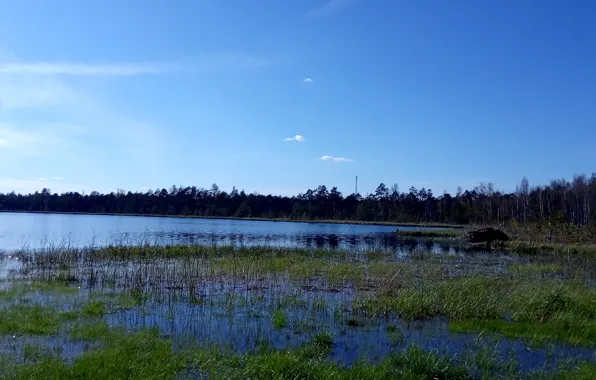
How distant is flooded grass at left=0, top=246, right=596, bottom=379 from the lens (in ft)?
29.5

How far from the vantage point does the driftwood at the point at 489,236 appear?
172 feet

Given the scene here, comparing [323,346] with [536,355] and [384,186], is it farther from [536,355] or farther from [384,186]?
[384,186]

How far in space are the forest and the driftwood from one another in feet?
150

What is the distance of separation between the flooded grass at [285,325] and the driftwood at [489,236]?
3365 cm

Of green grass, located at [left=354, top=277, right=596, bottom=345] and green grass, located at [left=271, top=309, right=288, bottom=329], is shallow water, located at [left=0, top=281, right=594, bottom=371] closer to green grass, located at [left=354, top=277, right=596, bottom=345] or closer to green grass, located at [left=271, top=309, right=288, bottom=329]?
green grass, located at [left=271, top=309, right=288, bottom=329]

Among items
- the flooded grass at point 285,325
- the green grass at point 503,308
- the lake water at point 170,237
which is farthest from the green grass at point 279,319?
the lake water at point 170,237

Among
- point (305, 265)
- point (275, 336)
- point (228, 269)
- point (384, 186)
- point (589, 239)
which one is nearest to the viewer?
point (275, 336)

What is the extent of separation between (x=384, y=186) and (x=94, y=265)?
129 meters

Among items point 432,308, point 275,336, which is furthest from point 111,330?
point 432,308

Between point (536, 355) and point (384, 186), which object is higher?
point (384, 186)

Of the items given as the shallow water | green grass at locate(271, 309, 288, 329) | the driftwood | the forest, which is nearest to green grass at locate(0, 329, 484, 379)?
the shallow water

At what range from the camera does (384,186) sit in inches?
5822

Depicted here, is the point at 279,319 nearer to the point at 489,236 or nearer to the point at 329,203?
the point at 489,236

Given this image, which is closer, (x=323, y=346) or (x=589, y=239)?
(x=323, y=346)
